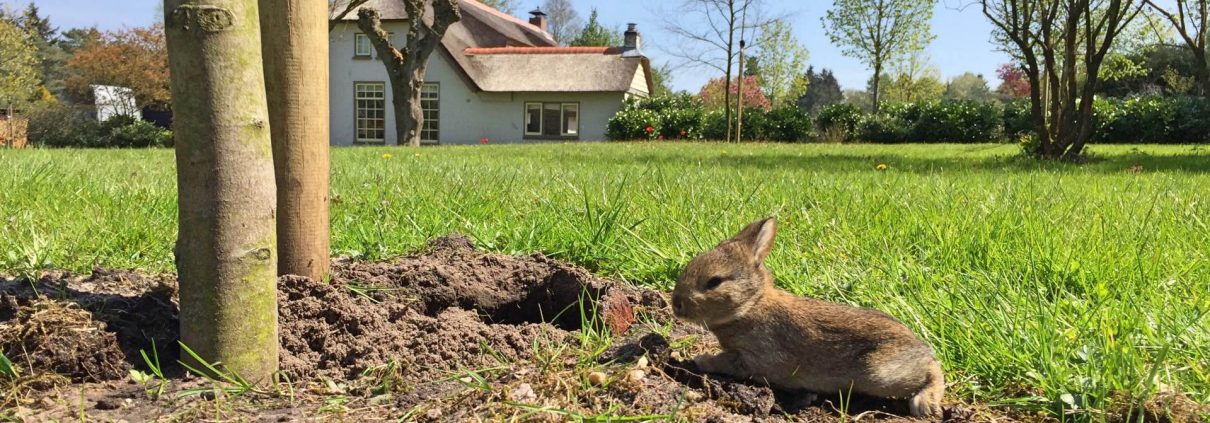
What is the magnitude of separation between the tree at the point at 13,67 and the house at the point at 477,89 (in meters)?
14.7

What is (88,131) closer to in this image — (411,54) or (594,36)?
(411,54)

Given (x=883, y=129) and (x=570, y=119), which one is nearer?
(x=883, y=129)

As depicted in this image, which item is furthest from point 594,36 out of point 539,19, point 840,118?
point 840,118

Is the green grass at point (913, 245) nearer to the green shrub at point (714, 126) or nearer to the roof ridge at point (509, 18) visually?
the green shrub at point (714, 126)

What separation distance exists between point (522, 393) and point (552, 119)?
34.2 meters

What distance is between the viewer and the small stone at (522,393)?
175 centimetres

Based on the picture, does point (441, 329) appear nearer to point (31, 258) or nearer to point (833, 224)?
point (31, 258)

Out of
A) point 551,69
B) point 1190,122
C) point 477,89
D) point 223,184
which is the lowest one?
point 223,184

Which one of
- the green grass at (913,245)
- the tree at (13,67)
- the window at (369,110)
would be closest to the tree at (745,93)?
the window at (369,110)

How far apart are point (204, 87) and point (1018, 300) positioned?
7.52 ft

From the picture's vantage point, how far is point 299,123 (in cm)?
226

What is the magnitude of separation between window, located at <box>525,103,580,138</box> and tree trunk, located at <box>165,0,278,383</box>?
1311 inches

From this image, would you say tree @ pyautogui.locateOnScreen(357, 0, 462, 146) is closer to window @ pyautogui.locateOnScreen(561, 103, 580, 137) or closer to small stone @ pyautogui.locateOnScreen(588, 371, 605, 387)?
window @ pyautogui.locateOnScreen(561, 103, 580, 137)

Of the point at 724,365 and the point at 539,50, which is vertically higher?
A: the point at 539,50
